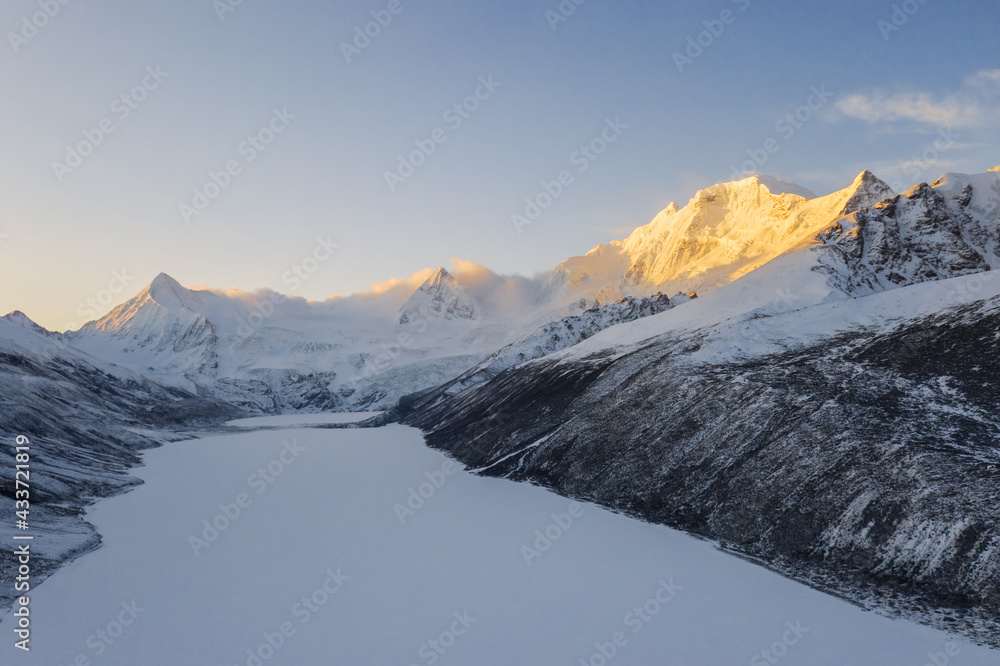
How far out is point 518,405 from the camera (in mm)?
62719

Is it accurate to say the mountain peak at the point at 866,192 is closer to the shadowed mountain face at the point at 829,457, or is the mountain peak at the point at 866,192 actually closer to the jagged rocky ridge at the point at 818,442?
the jagged rocky ridge at the point at 818,442

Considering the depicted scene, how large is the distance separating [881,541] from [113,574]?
1305 inches

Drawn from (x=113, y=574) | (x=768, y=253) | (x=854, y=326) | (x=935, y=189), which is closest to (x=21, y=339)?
(x=113, y=574)

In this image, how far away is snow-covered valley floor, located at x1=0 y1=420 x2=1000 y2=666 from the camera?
56.3 feet

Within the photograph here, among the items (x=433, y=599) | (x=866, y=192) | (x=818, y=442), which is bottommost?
(x=818, y=442)

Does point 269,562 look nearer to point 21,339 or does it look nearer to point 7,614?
point 7,614

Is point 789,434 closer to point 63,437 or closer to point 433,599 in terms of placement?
point 433,599

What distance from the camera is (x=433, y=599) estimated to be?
21172 mm

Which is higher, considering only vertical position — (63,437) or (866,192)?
(63,437)

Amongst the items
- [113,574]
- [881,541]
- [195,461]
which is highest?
[195,461]

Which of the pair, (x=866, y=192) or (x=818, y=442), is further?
(x=866, y=192)

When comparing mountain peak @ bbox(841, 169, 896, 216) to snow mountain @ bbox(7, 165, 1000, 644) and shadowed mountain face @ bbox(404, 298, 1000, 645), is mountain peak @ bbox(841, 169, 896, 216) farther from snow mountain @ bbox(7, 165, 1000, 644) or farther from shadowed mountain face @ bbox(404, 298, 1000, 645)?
shadowed mountain face @ bbox(404, 298, 1000, 645)

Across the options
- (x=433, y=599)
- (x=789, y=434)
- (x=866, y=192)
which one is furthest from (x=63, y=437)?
(x=866, y=192)

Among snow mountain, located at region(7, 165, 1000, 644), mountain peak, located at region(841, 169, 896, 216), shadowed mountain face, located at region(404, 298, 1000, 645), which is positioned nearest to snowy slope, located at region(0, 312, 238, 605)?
snow mountain, located at region(7, 165, 1000, 644)
